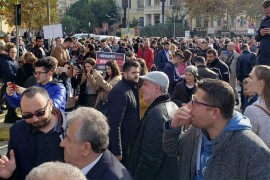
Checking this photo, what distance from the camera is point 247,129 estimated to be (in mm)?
3303

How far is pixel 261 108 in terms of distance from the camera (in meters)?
4.52

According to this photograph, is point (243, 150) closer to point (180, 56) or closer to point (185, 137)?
point (185, 137)

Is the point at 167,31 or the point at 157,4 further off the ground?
the point at 157,4

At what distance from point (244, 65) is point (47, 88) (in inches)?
333

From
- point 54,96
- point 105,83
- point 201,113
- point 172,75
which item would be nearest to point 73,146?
point 201,113

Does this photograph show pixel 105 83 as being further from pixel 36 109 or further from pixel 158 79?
pixel 36 109

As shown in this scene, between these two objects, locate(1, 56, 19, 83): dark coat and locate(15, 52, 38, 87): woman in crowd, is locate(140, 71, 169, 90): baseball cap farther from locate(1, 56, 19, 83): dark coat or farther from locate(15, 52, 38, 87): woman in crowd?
locate(1, 56, 19, 83): dark coat

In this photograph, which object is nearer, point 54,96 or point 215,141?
point 215,141

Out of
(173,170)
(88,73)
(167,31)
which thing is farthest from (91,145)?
(167,31)

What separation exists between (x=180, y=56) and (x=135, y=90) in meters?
4.81

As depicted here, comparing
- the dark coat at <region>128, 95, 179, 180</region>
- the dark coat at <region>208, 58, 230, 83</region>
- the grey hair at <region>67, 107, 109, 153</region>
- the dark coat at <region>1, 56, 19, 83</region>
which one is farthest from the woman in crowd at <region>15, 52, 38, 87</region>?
the grey hair at <region>67, 107, 109, 153</region>

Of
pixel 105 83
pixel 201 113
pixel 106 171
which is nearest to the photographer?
pixel 106 171

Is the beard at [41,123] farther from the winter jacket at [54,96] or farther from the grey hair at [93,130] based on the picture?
the winter jacket at [54,96]

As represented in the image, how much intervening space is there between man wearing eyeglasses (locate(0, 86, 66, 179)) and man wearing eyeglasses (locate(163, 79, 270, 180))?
919 mm
